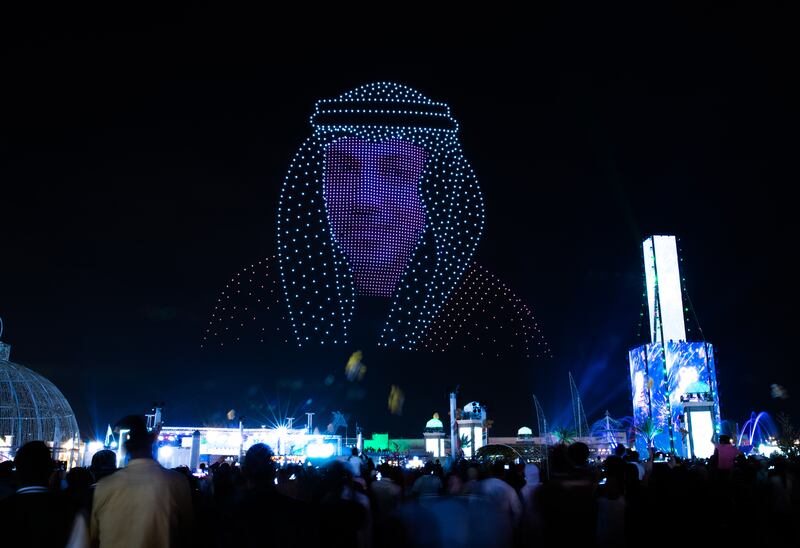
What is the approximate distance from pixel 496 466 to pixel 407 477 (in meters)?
3.33

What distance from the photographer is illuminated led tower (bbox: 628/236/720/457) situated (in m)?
81.4

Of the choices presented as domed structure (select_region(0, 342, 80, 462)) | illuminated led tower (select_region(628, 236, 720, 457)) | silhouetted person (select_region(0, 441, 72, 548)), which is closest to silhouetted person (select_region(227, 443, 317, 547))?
silhouetted person (select_region(0, 441, 72, 548))

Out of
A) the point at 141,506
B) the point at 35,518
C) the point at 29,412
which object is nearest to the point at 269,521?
the point at 141,506

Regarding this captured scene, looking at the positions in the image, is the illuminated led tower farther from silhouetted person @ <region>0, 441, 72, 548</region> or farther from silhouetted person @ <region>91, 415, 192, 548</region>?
silhouetted person @ <region>0, 441, 72, 548</region>

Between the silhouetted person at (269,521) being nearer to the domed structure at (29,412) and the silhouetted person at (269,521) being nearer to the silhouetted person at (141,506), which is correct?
the silhouetted person at (141,506)

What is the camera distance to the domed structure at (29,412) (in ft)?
123

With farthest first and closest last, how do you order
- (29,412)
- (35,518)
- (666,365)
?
(666,365) < (29,412) < (35,518)

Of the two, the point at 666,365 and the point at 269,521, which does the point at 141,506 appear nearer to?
the point at 269,521

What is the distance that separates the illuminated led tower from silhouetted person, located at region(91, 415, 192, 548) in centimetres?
7736

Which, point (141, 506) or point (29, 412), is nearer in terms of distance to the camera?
point (141, 506)

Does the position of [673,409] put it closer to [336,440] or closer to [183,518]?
[336,440]

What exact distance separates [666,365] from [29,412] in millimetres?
69962

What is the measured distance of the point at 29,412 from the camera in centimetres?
3819

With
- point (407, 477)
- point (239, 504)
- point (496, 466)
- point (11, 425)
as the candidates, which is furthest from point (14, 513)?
point (11, 425)
